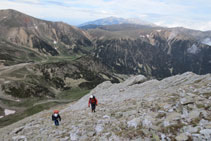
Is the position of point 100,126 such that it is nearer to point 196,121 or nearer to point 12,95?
point 196,121

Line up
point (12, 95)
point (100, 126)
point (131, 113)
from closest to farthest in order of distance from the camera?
point (100, 126), point (131, 113), point (12, 95)

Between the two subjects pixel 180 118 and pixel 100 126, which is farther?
pixel 100 126

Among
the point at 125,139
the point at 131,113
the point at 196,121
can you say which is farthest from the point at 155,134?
the point at 131,113

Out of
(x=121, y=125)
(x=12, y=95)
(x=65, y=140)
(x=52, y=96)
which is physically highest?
(x=121, y=125)

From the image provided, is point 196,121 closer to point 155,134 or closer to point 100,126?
point 155,134

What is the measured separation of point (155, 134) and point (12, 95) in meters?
145

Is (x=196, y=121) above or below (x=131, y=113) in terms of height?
above

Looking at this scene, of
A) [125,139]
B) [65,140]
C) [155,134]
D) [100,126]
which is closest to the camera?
[155,134]

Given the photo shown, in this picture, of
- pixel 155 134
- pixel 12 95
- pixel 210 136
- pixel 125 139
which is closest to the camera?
pixel 210 136

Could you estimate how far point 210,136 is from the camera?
13.0 metres

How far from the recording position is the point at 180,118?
1658 centimetres

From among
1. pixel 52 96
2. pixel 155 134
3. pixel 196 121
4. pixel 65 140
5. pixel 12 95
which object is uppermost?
pixel 196 121

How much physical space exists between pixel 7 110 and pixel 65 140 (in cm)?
11523

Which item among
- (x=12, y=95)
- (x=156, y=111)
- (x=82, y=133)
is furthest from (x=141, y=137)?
(x=12, y=95)
